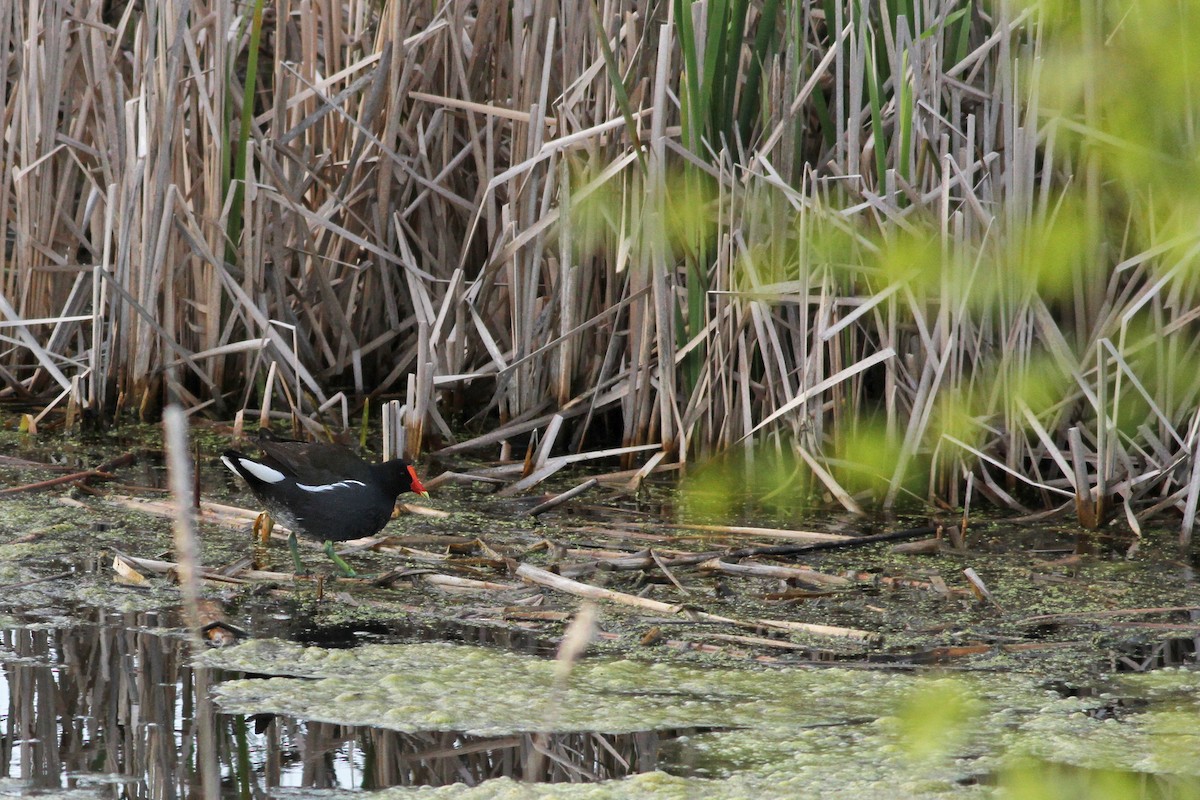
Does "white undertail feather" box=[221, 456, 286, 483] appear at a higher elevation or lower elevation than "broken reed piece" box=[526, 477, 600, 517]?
higher

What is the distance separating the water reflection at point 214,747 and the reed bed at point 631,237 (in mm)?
1644

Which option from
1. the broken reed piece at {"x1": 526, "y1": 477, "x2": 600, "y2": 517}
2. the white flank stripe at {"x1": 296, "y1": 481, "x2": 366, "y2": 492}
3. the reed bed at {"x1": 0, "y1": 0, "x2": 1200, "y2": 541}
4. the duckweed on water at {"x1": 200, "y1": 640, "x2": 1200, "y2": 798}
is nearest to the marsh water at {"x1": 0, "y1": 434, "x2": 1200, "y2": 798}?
the duckweed on water at {"x1": 200, "y1": 640, "x2": 1200, "y2": 798}

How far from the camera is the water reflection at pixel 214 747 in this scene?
2420mm

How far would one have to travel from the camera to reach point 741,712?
2.80 metres

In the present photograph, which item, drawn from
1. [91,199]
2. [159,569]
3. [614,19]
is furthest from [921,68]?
[91,199]

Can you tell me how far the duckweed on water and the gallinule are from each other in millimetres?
645

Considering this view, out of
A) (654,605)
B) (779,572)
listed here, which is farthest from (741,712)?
(779,572)

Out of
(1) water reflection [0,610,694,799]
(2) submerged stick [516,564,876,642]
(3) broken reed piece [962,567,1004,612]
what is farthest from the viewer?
(3) broken reed piece [962,567,1004,612]

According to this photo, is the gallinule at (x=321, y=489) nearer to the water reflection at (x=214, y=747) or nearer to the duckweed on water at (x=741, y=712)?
the duckweed on water at (x=741, y=712)

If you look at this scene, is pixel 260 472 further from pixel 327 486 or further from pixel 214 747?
pixel 214 747

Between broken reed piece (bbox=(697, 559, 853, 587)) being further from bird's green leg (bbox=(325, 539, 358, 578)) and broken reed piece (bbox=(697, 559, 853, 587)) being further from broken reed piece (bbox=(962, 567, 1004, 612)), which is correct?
bird's green leg (bbox=(325, 539, 358, 578))

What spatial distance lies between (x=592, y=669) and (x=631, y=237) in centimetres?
178

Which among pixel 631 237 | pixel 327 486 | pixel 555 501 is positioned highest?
pixel 631 237

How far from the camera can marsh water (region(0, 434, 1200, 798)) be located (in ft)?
8.13
